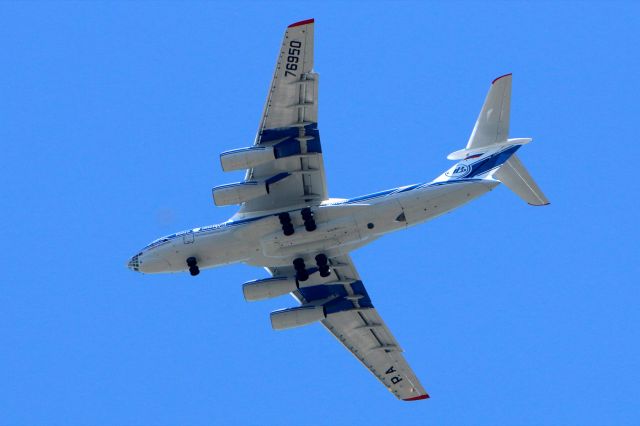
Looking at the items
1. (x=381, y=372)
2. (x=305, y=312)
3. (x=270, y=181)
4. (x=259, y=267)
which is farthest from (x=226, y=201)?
(x=381, y=372)

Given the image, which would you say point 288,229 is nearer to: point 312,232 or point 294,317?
point 312,232

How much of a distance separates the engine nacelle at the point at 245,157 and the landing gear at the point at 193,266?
129 inches

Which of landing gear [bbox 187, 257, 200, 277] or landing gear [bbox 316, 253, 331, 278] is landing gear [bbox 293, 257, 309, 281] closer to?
landing gear [bbox 316, 253, 331, 278]

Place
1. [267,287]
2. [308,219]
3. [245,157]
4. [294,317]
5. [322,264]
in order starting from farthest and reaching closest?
[294,317] < [267,287] < [322,264] < [308,219] < [245,157]

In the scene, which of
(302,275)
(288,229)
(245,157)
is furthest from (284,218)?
(245,157)

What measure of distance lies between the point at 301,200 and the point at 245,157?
2481 mm

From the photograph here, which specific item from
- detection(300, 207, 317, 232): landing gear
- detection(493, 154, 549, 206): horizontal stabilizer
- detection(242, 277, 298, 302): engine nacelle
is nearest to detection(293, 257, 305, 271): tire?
detection(242, 277, 298, 302): engine nacelle

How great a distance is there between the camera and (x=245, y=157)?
91.7ft

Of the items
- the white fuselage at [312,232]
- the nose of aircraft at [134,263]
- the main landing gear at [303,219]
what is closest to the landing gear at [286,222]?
the main landing gear at [303,219]

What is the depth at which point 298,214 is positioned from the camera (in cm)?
2959

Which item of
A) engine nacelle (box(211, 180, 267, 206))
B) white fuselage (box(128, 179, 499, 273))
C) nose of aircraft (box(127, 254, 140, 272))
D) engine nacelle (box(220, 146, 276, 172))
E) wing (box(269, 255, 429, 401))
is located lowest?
wing (box(269, 255, 429, 401))

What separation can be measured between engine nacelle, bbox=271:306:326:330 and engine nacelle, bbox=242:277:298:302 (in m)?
1.24

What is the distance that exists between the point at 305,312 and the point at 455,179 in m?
6.45

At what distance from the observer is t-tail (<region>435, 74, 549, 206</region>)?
2944cm
